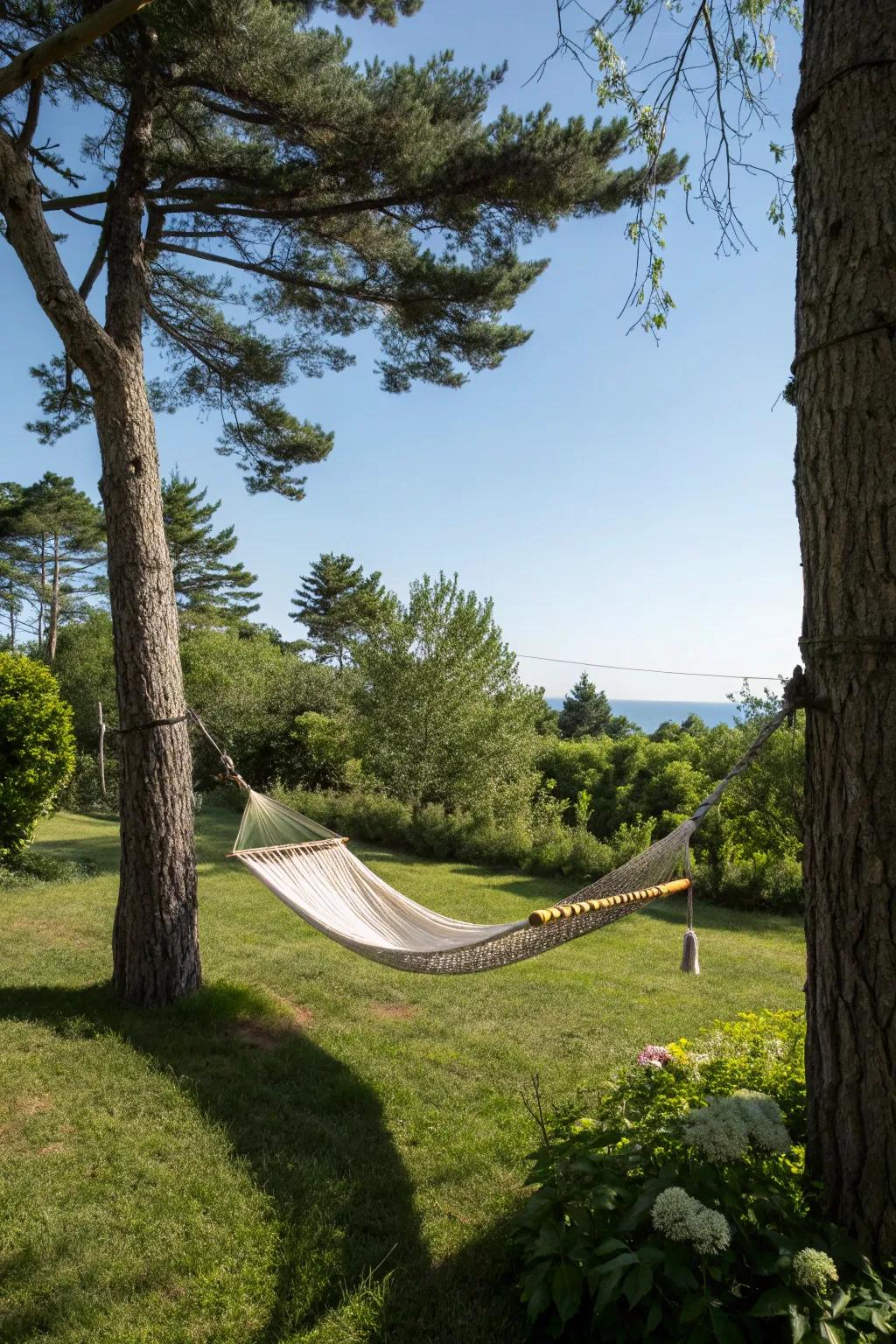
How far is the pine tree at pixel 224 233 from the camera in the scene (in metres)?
3.20

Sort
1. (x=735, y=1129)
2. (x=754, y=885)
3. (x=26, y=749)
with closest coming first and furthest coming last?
(x=735, y=1129) < (x=26, y=749) < (x=754, y=885)

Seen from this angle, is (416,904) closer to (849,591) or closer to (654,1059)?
(654,1059)

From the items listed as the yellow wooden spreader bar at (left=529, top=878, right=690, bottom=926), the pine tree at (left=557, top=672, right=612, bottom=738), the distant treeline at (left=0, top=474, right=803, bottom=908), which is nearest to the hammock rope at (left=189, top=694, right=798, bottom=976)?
the yellow wooden spreader bar at (left=529, top=878, right=690, bottom=926)

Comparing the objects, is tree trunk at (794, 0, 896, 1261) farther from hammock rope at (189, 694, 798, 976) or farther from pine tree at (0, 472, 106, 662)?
pine tree at (0, 472, 106, 662)

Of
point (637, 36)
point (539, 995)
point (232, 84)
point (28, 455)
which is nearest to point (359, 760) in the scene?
point (539, 995)

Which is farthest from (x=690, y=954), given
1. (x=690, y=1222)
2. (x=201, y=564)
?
(x=201, y=564)

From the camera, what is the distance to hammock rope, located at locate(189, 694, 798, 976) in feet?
6.03

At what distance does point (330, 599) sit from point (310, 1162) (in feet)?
88.6

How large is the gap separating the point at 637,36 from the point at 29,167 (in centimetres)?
231

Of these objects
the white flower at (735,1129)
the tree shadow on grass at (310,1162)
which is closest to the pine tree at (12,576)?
the tree shadow on grass at (310,1162)

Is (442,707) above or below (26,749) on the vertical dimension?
above

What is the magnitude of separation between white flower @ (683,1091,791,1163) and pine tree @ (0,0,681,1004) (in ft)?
7.51

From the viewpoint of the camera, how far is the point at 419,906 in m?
3.24

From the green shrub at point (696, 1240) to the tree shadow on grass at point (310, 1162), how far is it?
18 cm
